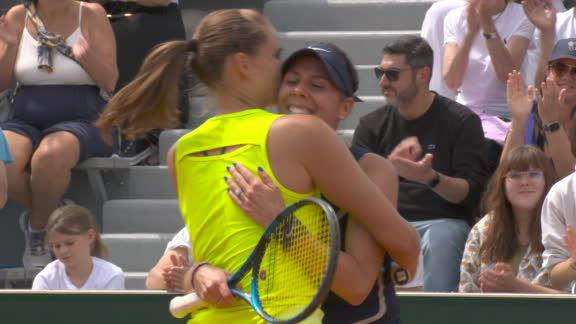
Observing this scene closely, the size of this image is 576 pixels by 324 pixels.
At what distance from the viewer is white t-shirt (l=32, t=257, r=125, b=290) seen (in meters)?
5.96

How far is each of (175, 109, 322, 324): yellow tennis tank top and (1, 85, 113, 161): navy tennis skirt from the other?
4009 millimetres

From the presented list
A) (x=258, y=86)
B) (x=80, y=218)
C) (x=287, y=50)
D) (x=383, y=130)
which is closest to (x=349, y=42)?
(x=287, y=50)

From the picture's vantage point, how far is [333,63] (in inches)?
118

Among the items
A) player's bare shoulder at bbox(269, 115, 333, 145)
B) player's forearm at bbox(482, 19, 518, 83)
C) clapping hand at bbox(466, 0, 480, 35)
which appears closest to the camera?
player's bare shoulder at bbox(269, 115, 333, 145)

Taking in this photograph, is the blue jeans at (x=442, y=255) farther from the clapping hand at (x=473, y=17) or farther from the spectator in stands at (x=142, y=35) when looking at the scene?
the spectator in stands at (x=142, y=35)

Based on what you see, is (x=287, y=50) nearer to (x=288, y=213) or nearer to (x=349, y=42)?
(x=349, y=42)

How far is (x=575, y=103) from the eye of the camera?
6.25 meters

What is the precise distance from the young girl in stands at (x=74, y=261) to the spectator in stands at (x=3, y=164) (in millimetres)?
252

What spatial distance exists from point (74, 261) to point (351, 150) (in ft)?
10.6

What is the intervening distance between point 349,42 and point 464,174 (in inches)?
79.1

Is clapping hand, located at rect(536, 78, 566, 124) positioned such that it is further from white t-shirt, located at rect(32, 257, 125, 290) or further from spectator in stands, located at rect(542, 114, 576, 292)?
white t-shirt, located at rect(32, 257, 125, 290)

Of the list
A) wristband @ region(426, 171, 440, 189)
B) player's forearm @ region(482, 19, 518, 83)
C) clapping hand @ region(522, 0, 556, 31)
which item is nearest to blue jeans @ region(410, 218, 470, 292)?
wristband @ region(426, 171, 440, 189)

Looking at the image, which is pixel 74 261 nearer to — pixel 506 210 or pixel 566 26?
pixel 506 210

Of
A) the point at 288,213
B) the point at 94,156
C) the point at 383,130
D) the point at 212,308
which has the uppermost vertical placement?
the point at 288,213
